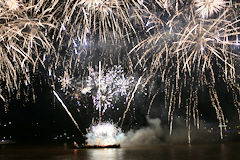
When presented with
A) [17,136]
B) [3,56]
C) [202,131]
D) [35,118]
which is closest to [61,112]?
[35,118]

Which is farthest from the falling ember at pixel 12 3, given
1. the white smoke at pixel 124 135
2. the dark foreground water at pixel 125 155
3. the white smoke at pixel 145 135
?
the white smoke at pixel 145 135

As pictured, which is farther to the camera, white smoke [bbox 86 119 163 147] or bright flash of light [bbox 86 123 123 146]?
white smoke [bbox 86 119 163 147]

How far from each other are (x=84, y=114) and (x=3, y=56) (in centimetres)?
5659

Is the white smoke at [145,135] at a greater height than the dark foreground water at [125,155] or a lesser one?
lesser

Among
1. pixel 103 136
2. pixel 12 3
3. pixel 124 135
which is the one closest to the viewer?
pixel 12 3

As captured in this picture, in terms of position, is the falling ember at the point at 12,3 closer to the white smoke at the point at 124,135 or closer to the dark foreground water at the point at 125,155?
the dark foreground water at the point at 125,155

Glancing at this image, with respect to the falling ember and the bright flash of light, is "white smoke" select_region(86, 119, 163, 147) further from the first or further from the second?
the falling ember

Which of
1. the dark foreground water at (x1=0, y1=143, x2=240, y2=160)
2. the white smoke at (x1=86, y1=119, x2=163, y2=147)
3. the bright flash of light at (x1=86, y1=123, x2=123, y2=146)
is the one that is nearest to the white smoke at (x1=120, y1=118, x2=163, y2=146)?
the white smoke at (x1=86, y1=119, x2=163, y2=147)

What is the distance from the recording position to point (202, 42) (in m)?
10.8

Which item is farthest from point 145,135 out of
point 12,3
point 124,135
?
point 12,3

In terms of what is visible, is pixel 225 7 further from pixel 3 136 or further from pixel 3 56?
pixel 3 136

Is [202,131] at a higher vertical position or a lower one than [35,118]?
lower

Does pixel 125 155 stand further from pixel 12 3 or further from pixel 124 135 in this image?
pixel 124 135

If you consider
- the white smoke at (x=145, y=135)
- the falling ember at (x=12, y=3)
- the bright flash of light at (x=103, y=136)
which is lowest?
the white smoke at (x=145, y=135)
